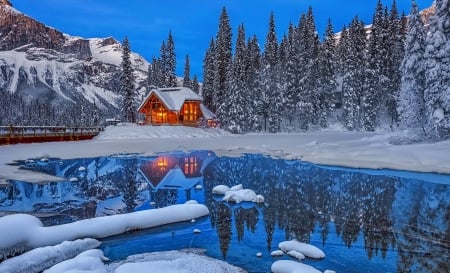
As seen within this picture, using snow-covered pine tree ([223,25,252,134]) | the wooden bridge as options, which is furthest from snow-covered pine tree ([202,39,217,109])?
the wooden bridge

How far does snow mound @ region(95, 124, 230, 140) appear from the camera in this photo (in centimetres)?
4516

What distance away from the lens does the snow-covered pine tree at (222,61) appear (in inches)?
2292

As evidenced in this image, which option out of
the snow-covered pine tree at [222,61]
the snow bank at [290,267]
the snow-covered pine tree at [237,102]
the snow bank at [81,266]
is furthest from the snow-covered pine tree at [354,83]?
the snow bank at [81,266]

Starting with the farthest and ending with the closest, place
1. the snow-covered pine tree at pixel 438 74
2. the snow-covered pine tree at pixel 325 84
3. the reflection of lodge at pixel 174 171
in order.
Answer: the snow-covered pine tree at pixel 325 84 < the snow-covered pine tree at pixel 438 74 < the reflection of lodge at pixel 174 171

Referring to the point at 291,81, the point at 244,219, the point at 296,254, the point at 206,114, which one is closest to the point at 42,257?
the point at 296,254

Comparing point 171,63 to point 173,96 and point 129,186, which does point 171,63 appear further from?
point 129,186

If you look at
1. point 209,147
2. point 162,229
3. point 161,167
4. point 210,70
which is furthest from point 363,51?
point 162,229

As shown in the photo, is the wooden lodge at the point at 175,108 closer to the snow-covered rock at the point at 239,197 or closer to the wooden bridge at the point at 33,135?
the wooden bridge at the point at 33,135

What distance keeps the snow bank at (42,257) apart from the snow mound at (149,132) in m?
36.2

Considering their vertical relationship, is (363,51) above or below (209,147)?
above

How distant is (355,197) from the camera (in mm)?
16016

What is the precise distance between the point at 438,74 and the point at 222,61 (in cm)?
3482

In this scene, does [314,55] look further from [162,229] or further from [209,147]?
[162,229]

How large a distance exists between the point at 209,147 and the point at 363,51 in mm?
35961
